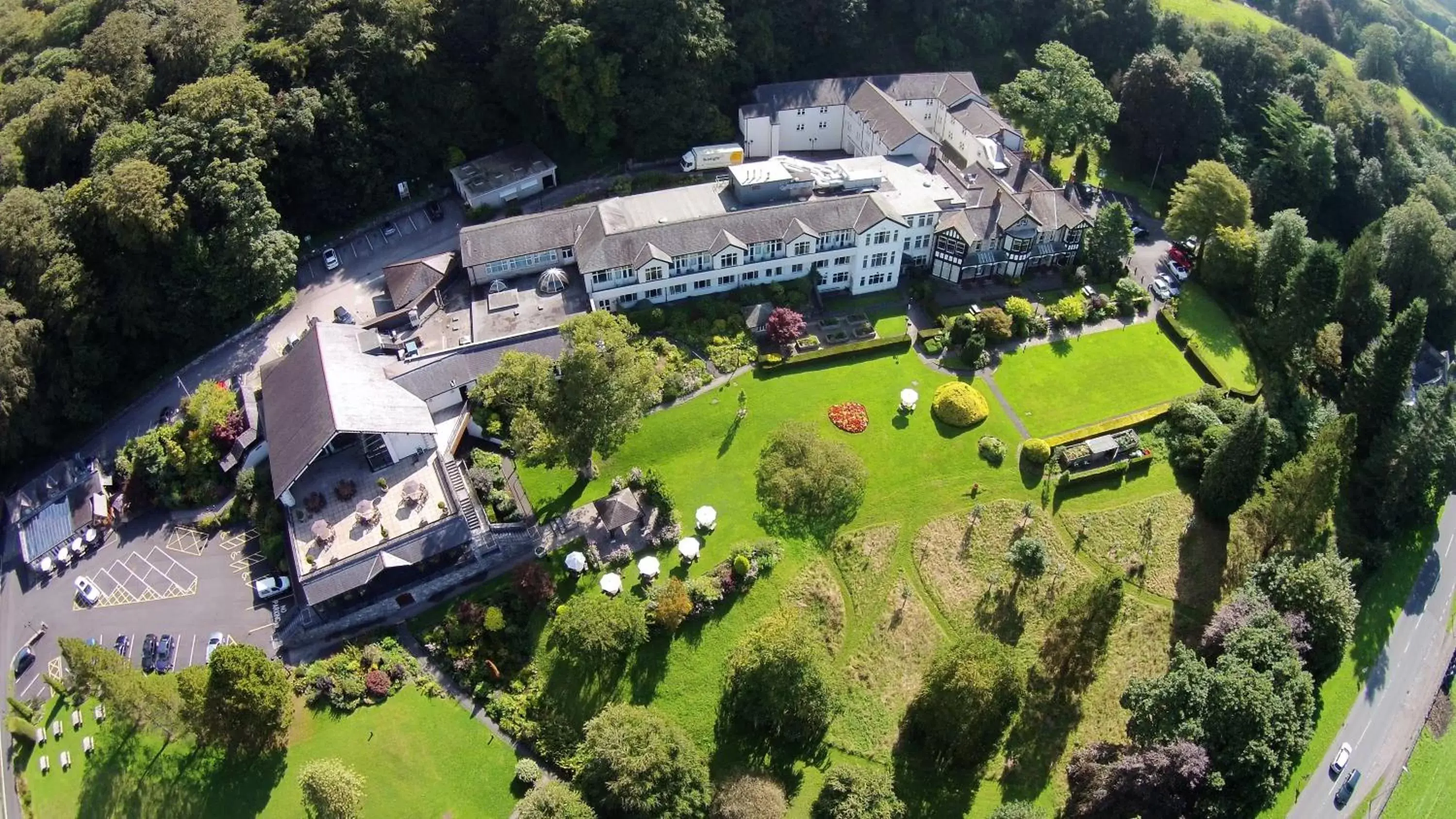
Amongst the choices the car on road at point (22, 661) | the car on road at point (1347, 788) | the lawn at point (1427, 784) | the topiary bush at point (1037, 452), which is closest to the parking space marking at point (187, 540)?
the car on road at point (22, 661)

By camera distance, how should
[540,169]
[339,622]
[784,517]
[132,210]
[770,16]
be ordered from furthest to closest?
[770,16] → [540,169] → [132,210] → [784,517] → [339,622]

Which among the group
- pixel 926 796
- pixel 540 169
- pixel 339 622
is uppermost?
pixel 540 169

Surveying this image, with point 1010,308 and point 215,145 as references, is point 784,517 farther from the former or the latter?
point 215,145

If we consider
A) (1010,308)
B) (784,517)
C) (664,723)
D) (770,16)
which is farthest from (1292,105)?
(664,723)

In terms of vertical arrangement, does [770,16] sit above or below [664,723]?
above

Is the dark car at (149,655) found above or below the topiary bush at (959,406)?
below

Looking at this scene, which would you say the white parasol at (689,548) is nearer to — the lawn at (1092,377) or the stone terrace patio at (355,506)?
the stone terrace patio at (355,506)

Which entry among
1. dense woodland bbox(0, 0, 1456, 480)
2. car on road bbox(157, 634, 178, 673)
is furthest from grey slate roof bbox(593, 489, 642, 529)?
dense woodland bbox(0, 0, 1456, 480)
